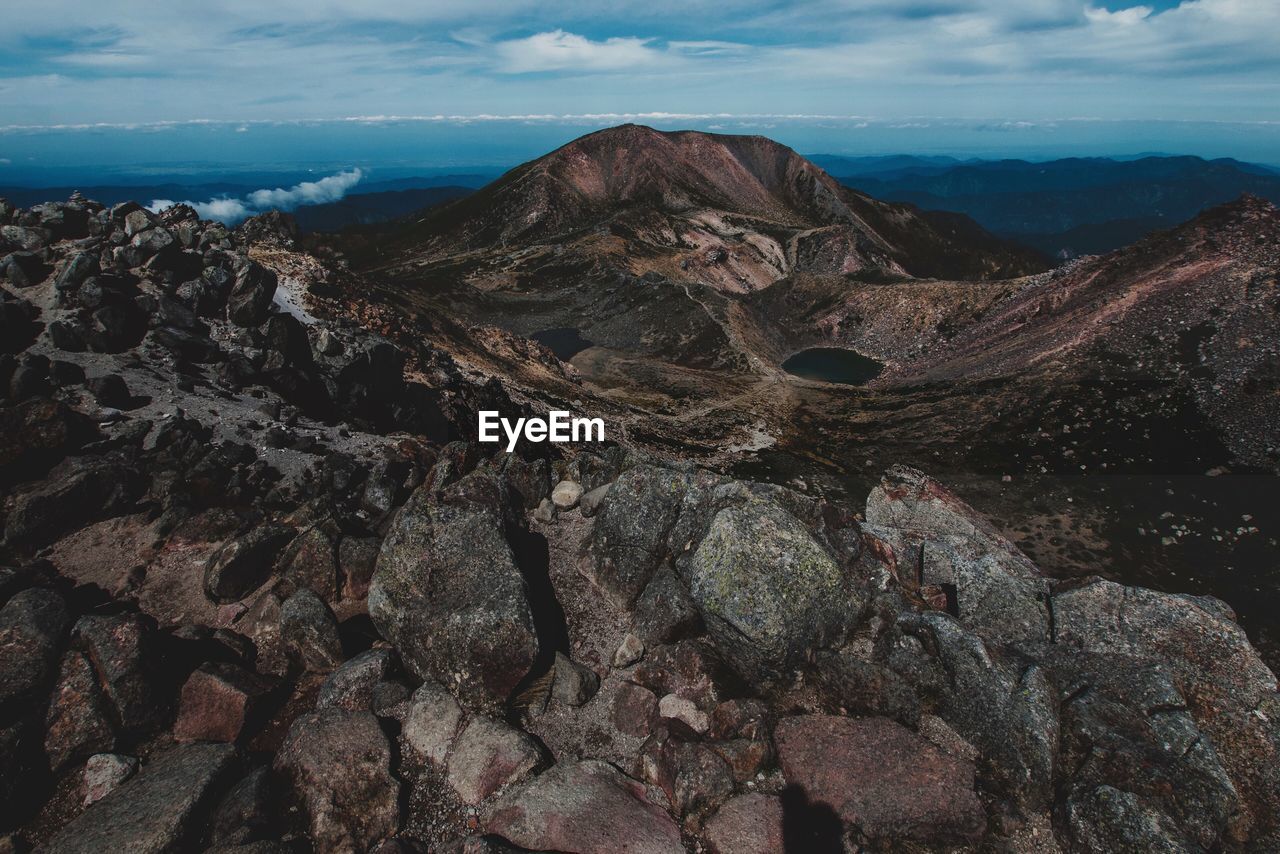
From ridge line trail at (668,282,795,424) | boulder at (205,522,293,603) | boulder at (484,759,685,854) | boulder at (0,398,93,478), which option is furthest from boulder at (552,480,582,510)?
ridge line trail at (668,282,795,424)

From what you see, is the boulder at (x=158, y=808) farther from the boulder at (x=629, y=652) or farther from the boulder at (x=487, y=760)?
the boulder at (x=629, y=652)

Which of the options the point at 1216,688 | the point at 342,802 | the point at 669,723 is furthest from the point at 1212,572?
the point at 342,802

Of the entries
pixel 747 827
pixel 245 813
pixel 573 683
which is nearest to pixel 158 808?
pixel 245 813

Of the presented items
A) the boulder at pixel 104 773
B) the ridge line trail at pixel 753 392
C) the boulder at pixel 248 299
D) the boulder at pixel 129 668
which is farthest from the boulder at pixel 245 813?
the ridge line trail at pixel 753 392

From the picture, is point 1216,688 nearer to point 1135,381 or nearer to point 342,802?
point 342,802

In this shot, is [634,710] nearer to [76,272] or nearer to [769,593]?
[769,593]

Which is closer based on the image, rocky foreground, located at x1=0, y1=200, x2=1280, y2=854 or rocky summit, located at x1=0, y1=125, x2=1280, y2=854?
rocky foreground, located at x1=0, y1=200, x2=1280, y2=854

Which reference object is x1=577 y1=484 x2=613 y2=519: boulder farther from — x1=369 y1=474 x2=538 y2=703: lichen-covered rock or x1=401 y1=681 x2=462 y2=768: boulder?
x1=401 y1=681 x2=462 y2=768: boulder
